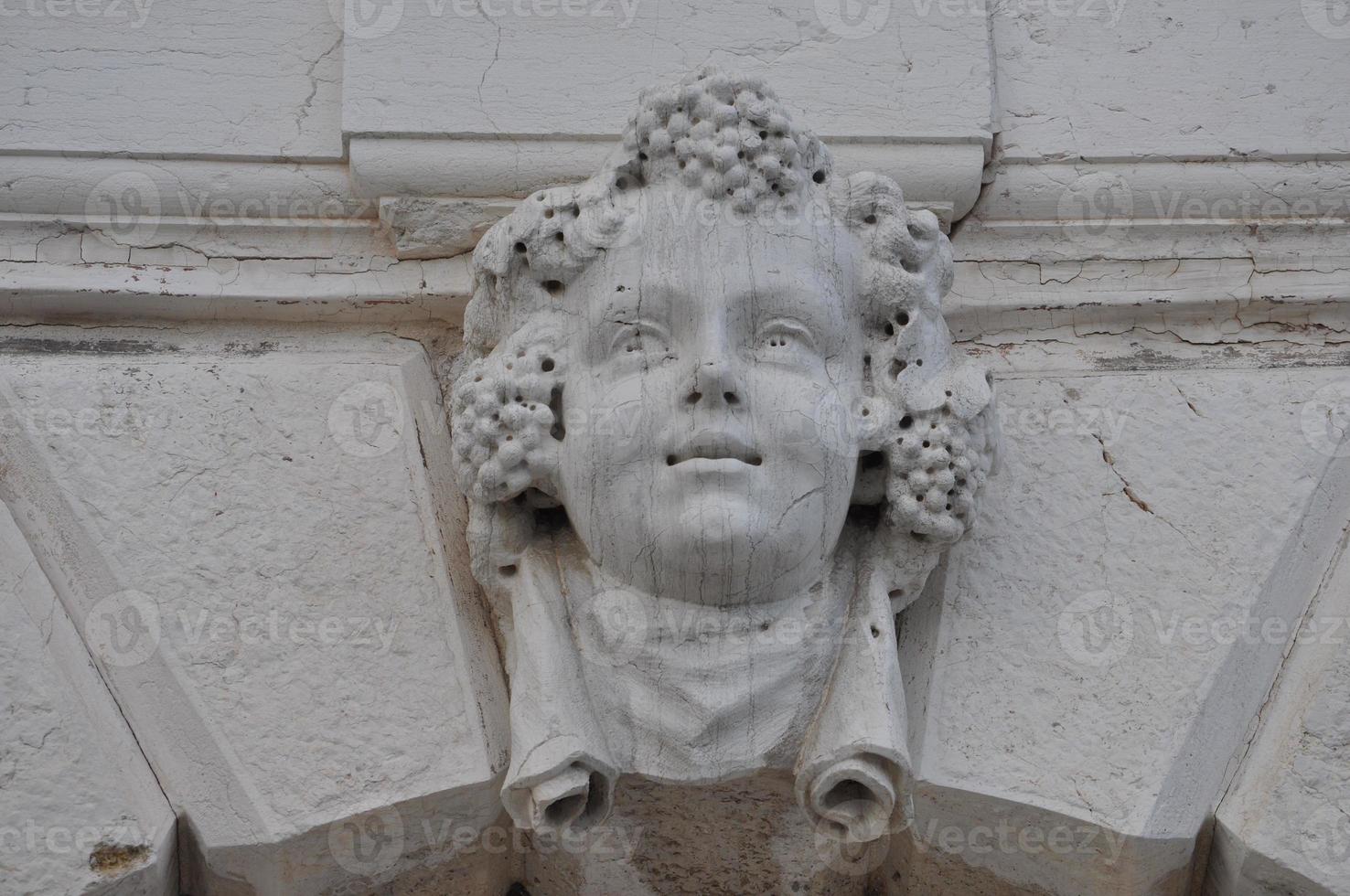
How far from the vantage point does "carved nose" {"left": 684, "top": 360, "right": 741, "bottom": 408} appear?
1.97 metres

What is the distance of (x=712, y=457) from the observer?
6.50 ft

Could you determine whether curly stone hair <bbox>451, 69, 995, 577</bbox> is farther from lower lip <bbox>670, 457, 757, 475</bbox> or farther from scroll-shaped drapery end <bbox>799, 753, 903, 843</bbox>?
scroll-shaped drapery end <bbox>799, 753, 903, 843</bbox>

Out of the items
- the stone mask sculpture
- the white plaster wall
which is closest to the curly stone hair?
the stone mask sculpture

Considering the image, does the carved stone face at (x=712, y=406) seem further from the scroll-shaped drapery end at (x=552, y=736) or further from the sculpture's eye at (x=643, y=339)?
the scroll-shaped drapery end at (x=552, y=736)

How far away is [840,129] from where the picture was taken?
2.46 m

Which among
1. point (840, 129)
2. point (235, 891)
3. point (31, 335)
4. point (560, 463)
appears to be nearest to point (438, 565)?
point (560, 463)

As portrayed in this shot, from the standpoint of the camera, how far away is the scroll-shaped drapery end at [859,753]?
196 centimetres

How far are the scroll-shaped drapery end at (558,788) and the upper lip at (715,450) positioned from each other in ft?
1.13

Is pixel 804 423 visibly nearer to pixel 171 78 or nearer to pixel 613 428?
pixel 613 428

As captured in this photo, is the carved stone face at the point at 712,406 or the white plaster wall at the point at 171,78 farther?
the white plaster wall at the point at 171,78

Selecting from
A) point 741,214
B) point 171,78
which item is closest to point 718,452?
point 741,214

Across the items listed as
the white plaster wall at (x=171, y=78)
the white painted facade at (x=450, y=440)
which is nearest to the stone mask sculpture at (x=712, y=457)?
the white painted facade at (x=450, y=440)

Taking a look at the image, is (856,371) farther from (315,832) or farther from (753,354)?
(315,832)

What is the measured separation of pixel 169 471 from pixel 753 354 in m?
0.78
